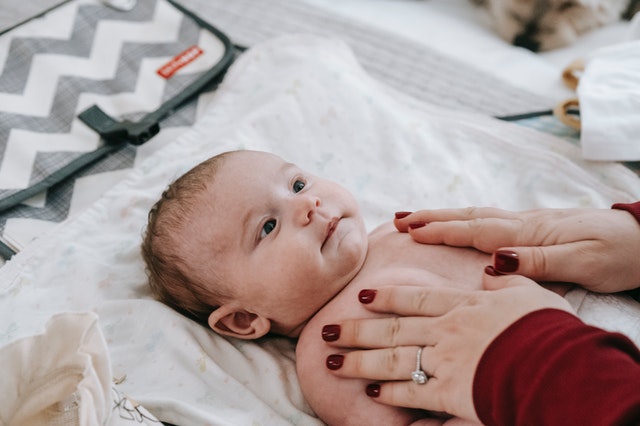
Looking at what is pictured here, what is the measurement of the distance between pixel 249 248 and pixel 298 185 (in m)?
0.15

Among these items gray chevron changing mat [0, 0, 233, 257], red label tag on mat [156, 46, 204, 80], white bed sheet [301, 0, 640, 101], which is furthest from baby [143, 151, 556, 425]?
white bed sheet [301, 0, 640, 101]

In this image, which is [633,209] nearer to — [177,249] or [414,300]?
[414,300]

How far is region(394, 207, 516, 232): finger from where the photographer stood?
105 cm

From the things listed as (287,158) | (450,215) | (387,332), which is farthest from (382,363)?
(287,158)

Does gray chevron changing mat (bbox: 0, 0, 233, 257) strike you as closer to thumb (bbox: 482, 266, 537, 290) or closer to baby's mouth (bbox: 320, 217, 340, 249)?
baby's mouth (bbox: 320, 217, 340, 249)

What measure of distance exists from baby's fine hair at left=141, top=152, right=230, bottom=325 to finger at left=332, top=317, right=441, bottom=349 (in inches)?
9.1

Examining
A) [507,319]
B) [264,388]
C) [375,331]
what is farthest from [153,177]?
[507,319]

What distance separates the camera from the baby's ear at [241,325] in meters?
1.05

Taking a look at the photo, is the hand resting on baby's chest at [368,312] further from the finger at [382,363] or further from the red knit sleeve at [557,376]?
the red knit sleeve at [557,376]

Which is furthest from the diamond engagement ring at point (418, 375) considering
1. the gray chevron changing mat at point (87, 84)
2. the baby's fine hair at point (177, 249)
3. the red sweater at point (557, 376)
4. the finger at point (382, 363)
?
the gray chevron changing mat at point (87, 84)

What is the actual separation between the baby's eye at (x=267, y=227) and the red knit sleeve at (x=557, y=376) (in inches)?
16.7

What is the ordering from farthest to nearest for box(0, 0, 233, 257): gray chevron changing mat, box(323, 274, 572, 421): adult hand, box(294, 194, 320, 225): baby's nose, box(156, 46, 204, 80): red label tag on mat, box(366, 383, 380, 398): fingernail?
box(156, 46, 204, 80): red label tag on mat, box(0, 0, 233, 257): gray chevron changing mat, box(294, 194, 320, 225): baby's nose, box(366, 383, 380, 398): fingernail, box(323, 274, 572, 421): adult hand

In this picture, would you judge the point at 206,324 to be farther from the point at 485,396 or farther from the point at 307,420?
the point at 485,396

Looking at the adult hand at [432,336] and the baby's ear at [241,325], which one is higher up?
the adult hand at [432,336]
